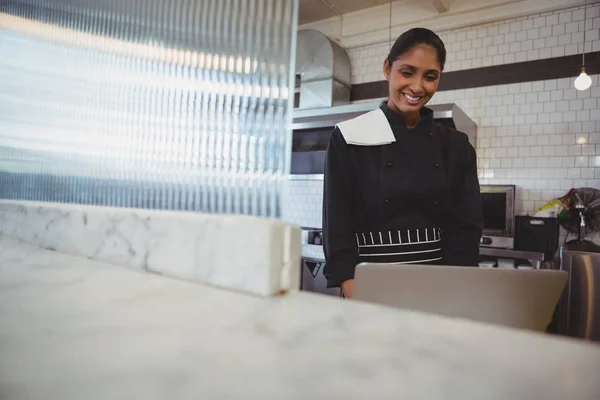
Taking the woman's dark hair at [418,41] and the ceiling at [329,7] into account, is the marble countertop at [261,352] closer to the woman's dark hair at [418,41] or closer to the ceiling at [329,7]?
the woman's dark hair at [418,41]

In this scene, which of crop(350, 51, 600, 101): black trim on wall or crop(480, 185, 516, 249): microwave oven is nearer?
crop(480, 185, 516, 249): microwave oven

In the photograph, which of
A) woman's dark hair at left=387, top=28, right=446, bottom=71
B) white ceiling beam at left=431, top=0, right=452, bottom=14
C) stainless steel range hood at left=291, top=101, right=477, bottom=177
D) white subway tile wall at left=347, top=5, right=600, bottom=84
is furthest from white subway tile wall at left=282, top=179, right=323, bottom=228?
woman's dark hair at left=387, top=28, right=446, bottom=71

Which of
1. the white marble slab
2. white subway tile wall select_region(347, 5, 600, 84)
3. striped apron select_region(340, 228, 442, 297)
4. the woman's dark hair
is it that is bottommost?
striped apron select_region(340, 228, 442, 297)

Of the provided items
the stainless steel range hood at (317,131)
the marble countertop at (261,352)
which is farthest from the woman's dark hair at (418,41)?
the stainless steel range hood at (317,131)

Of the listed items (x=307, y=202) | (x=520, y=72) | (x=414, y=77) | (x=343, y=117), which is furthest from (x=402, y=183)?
(x=307, y=202)

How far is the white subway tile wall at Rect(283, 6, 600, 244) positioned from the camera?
9.43 ft

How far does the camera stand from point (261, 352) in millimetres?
317

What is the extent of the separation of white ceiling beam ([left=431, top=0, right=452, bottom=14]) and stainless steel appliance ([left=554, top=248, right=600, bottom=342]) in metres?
2.66

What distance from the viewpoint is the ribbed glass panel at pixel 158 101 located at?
0.59m

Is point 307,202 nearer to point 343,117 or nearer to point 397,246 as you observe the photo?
point 343,117

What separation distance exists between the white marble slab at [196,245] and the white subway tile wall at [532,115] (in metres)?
3.05

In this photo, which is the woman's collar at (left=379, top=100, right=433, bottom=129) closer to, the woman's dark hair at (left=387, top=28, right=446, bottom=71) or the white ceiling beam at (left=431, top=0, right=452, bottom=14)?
the woman's dark hair at (left=387, top=28, right=446, bottom=71)

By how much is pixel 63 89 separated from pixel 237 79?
1.99ft

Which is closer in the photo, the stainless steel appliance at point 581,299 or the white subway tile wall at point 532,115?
the stainless steel appliance at point 581,299
